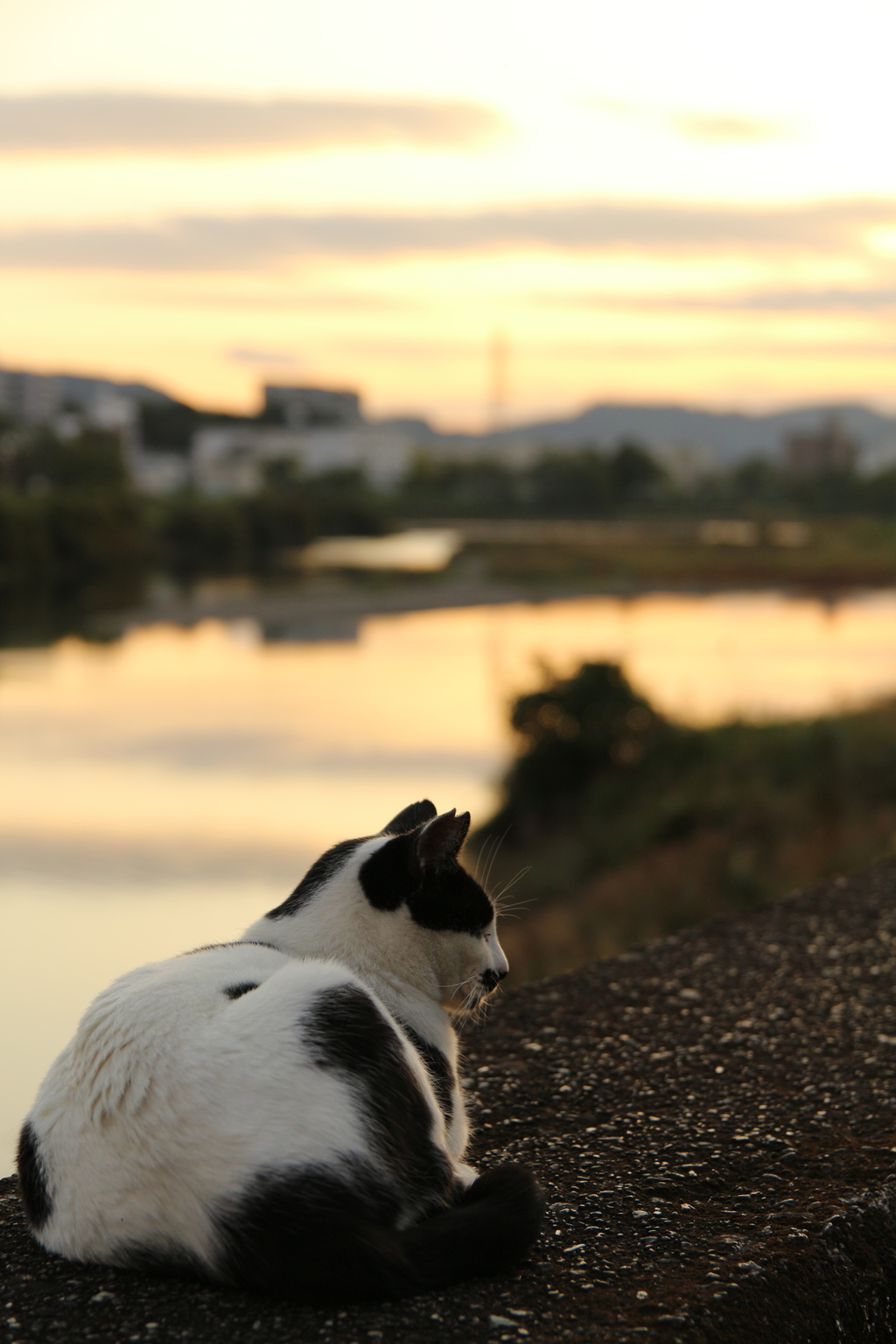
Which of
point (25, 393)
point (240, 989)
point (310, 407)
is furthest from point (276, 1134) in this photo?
point (25, 393)

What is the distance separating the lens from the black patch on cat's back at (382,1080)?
2.20m

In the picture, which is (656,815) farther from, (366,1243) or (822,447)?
(822,447)

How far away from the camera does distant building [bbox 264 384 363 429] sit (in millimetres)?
168375

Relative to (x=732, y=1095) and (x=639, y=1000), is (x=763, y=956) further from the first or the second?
(x=732, y=1095)

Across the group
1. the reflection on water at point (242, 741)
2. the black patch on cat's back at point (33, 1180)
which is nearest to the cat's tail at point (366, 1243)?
the black patch on cat's back at point (33, 1180)

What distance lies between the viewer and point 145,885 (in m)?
14.3

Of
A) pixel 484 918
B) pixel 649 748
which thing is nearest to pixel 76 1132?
pixel 484 918

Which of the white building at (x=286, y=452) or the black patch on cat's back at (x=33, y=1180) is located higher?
the white building at (x=286, y=452)

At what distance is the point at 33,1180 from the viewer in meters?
2.38

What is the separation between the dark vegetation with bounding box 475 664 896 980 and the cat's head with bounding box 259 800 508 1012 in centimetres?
534

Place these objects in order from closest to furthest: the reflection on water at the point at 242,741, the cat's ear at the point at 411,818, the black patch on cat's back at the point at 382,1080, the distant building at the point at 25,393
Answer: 1. the black patch on cat's back at the point at 382,1080
2. the cat's ear at the point at 411,818
3. the reflection on water at the point at 242,741
4. the distant building at the point at 25,393

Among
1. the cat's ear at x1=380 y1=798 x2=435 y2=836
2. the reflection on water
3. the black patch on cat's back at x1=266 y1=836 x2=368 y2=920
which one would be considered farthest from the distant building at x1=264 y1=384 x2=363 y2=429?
the black patch on cat's back at x1=266 y1=836 x2=368 y2=920

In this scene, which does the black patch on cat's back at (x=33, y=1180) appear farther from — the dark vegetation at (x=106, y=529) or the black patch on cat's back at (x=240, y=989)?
the dark vegetation at (x=106, y=529)

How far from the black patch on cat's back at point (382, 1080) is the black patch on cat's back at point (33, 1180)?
0.63 m
